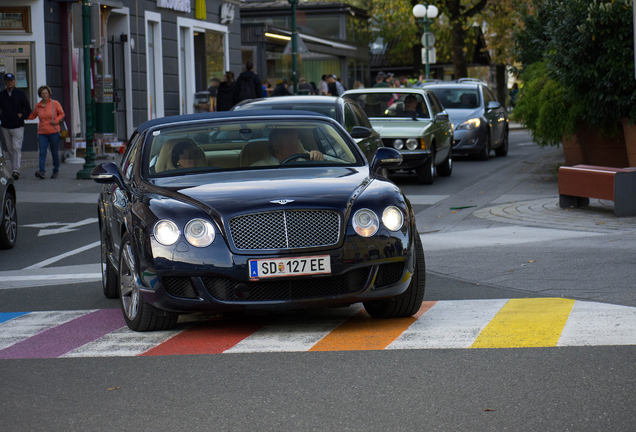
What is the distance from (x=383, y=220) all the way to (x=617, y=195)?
21.8 feet

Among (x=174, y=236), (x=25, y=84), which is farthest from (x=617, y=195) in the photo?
(x=25, y=84)

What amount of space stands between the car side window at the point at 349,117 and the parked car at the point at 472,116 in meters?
8.69

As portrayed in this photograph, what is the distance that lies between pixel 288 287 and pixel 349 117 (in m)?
8.22

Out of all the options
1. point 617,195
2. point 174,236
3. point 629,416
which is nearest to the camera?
point 629,416

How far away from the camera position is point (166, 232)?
6211mm

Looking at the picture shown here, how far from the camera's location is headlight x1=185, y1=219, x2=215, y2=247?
20.2 feet

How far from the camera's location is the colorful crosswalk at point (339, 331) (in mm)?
6062

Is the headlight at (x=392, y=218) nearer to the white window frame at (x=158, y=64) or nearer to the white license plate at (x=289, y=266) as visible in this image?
the white license plate at (x=289, y=266)

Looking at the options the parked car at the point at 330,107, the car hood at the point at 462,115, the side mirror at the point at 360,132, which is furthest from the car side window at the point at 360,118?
the car hood at the point at 462,115

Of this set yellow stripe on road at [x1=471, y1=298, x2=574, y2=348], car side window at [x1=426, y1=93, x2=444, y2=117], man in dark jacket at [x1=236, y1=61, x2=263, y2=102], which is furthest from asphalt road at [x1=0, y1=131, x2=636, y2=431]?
man in dark jacket at [x1=236, y1=61, x2=263, y2=102]

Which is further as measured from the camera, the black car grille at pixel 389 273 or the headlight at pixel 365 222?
the black car grille at pixel 389 273

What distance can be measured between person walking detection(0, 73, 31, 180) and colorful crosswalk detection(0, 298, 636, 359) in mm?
13244

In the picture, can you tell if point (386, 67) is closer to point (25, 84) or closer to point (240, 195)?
point (25, 84)

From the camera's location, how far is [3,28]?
76.4 feet
